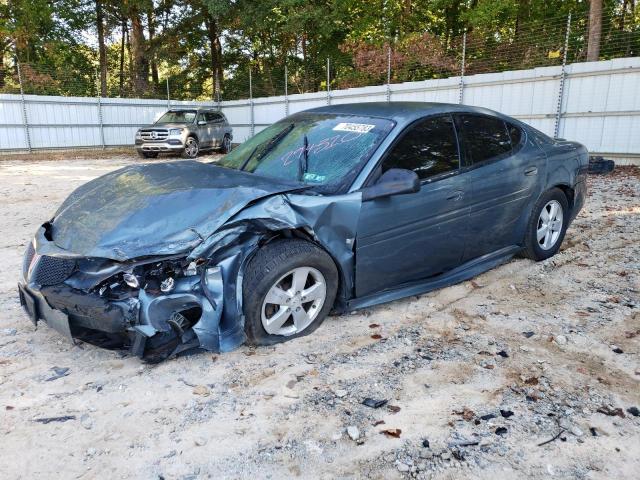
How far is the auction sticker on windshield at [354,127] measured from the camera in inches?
146

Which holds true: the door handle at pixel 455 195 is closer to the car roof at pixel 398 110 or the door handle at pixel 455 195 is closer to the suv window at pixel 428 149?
the suv window at pixel 428 149

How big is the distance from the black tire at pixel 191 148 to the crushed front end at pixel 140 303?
14.9m

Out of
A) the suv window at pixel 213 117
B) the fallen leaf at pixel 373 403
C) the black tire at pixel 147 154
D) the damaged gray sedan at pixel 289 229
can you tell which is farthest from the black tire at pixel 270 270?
the suv window at pixel 213 117

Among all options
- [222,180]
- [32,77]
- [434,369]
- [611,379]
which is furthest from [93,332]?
[32,77]

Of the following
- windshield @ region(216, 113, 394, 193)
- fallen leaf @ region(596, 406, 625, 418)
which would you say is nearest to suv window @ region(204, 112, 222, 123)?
windshield @ region(216, 113, 394, 193)

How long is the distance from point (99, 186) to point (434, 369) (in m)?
2.78

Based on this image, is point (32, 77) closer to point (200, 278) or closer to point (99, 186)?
point (99, 186)

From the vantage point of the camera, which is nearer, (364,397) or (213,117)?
(364,397)

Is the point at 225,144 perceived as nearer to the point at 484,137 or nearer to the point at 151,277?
the point at 484,137

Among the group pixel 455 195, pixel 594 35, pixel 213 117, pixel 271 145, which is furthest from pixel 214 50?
pixel 455 195

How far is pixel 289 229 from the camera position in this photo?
313 cm

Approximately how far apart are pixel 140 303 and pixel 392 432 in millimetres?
1494

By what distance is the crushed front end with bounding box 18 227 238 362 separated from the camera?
8.83 ft

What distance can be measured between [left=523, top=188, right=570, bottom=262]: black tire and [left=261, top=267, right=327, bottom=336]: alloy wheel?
240cm
